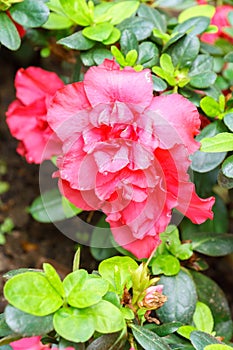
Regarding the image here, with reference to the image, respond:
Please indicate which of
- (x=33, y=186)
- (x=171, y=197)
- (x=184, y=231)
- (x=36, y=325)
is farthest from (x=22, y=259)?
(x=36, y=325)

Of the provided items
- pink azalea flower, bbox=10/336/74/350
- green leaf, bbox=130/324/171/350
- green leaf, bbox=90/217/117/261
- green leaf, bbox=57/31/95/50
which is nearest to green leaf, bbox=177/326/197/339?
green leaf, bbox=130/324/171/350

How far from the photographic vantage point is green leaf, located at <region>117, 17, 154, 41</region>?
53.2 inches

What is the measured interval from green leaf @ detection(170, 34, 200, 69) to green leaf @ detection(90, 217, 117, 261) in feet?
1.30

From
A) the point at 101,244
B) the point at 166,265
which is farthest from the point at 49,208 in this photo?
the point at 166,265

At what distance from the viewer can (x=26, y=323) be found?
91 cm

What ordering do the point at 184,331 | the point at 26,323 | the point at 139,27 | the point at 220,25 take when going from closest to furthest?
1. the point at 26,323
2. the point at 184,331
3. the point at 139,27
4. the point at 220,25

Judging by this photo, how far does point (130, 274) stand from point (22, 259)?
646mm

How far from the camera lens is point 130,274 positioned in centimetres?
108

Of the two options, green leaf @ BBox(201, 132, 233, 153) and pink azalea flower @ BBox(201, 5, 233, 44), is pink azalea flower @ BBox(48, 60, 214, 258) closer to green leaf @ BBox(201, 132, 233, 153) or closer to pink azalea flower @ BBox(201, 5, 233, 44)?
green leaf @ BBox(201, 132, 233, 153)

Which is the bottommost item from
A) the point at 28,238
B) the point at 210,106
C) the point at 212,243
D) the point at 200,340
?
the point at 28,238

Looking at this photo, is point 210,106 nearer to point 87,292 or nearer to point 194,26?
point 194,26

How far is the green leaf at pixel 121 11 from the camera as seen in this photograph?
4.44 feet

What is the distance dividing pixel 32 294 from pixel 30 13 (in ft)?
1.97

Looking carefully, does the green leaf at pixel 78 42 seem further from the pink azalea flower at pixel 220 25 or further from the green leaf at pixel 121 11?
the pink azalea flower at pixel 220 25
